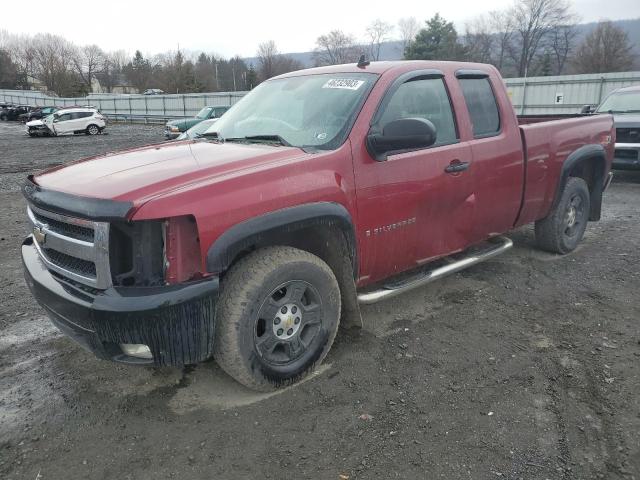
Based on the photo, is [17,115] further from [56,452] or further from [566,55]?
[566,55]

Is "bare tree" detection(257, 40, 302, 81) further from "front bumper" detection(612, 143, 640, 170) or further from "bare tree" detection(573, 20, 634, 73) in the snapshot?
"front bumper" detection(612, 143, 640, 170)

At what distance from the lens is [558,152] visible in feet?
16.4

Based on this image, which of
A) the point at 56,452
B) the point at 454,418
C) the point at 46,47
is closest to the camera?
the point at 56,452

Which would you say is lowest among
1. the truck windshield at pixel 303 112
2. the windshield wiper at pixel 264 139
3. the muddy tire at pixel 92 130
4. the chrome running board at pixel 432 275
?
the chrome running board at pixel 432 275

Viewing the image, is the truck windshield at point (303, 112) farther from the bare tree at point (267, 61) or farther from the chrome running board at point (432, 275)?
the bare tree at point (267, 61)

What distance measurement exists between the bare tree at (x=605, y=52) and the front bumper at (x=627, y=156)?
181 feet

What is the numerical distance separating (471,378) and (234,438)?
152cm

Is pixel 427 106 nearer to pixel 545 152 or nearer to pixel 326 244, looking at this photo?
pixel 326 244

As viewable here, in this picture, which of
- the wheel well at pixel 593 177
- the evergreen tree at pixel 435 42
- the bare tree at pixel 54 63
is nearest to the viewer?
the wheel well at pixel 593 177

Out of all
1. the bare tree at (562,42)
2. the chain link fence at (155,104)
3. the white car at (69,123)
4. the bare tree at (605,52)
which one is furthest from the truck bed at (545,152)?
the bare tree at (562,42)

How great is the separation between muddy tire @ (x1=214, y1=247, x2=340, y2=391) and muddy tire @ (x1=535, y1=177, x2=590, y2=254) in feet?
10.5

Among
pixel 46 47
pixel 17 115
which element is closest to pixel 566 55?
pixel 17 115

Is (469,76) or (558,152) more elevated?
(469,76)

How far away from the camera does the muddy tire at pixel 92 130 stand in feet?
99.6
